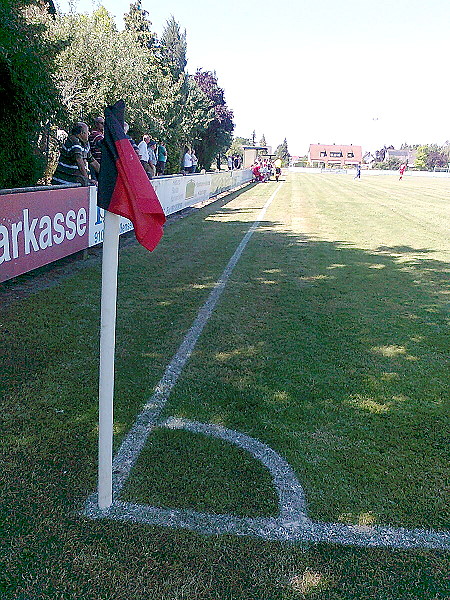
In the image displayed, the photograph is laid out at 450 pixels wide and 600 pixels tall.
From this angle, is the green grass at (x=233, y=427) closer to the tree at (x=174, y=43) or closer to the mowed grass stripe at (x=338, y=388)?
the mowed grass stripe at (x=338, y=388)

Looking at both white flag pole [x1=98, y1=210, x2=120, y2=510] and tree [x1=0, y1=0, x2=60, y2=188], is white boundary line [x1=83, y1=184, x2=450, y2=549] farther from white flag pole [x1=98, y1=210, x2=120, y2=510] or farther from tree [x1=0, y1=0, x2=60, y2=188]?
tree [x1=0, y1=0, x2=60, y2=188]

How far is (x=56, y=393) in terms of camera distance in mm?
4473

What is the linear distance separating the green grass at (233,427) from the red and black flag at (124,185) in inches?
62.4

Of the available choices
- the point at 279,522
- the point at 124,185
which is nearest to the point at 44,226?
the point at 124,185

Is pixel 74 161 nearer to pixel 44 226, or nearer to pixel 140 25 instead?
pixel 44 226

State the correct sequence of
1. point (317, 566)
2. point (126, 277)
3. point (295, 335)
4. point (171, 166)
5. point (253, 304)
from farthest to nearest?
point (171, 166)
point (126, 277)
point (253, 304)
point (295, 335)
point (317, 566)

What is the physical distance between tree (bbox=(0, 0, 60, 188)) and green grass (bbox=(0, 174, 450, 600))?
Result: 8.16 feet

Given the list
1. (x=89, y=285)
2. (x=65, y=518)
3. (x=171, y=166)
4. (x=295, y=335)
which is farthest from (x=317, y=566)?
(x=171, y=166)

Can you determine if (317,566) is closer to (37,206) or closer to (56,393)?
(56,393)

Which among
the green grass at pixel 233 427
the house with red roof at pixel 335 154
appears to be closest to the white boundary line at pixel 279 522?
the green grass at pixel 233 427

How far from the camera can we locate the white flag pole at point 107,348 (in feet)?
9.35

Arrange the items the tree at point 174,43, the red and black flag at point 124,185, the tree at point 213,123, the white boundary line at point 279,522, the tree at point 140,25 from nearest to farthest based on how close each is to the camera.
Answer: the red and black flag at point 124,185 → the white boundary line at point 279,522 → the tree at point 140,25 → the tree at point 174,43 → the tree at point 213,123

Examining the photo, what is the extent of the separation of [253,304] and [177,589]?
5080mm

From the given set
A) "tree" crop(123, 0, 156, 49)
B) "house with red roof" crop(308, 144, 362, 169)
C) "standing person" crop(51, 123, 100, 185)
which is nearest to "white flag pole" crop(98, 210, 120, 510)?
"standing person" crop(51, 123, 100, 185)
